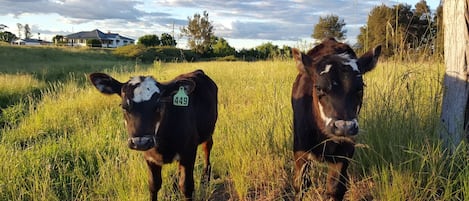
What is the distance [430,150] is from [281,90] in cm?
350

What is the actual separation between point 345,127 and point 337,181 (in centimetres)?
96

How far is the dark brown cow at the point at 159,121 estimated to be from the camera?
12.7 feet

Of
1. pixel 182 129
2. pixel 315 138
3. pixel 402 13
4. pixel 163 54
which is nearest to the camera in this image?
pixel 315 138

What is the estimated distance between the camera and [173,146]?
4.53 metres

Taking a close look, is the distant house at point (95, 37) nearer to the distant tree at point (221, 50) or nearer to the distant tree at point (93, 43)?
the distant tree at point (93, 43)

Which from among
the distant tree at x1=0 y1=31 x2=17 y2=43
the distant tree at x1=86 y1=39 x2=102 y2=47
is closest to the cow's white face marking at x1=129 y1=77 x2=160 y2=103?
the distant tree at x1=86 y1=39 x2=102 y2=47

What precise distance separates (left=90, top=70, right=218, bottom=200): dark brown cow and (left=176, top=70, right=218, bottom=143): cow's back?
0.23ft

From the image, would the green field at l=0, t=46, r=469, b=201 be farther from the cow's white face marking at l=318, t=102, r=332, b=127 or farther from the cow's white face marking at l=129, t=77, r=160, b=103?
the cow's white face marking at l=129, t=77, r=160, b=103

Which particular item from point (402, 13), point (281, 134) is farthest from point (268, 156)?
point (402, 13)

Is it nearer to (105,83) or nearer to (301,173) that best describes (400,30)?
(301,173)

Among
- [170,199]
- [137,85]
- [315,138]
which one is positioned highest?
[137,85]

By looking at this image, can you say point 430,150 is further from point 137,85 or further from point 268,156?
point 137,85

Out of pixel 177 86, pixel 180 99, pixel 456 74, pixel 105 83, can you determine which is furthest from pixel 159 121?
pixel 456 74

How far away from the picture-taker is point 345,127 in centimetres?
337
